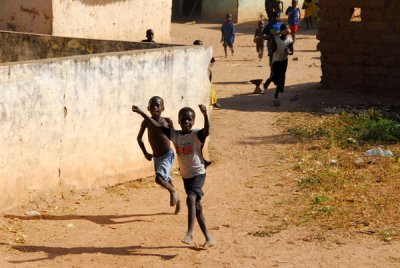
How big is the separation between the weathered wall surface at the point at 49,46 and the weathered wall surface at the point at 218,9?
49.4ft

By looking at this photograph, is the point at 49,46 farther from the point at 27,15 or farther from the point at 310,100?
the point at 27,15

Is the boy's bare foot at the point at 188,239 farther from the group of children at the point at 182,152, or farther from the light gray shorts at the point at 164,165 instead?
the light gray shorts at the point at 164,165

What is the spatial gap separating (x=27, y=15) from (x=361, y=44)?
691cm

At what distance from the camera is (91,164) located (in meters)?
9.49

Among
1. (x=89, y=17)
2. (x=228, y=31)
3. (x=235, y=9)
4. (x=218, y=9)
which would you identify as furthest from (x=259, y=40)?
(x=218, y=9)

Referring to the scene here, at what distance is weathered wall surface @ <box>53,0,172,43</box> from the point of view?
57.9 ft

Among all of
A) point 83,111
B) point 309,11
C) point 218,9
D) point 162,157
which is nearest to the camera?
point 162,157

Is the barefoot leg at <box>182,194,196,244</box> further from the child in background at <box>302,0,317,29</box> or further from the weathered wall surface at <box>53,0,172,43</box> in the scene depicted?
the child in background at <box>302,0,317,29</box>

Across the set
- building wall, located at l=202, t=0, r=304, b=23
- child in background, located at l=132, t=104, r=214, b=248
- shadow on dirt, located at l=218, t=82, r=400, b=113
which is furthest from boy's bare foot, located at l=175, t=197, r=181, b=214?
building wall, located at l=202, t=0, r=304, b=23

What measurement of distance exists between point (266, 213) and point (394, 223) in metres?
1.30

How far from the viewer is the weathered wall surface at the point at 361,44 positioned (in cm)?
1424

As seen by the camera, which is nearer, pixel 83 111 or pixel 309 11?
pixel 83 111

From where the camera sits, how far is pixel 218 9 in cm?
2719

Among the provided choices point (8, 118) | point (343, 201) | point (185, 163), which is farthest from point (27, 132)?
point (343, 201)
